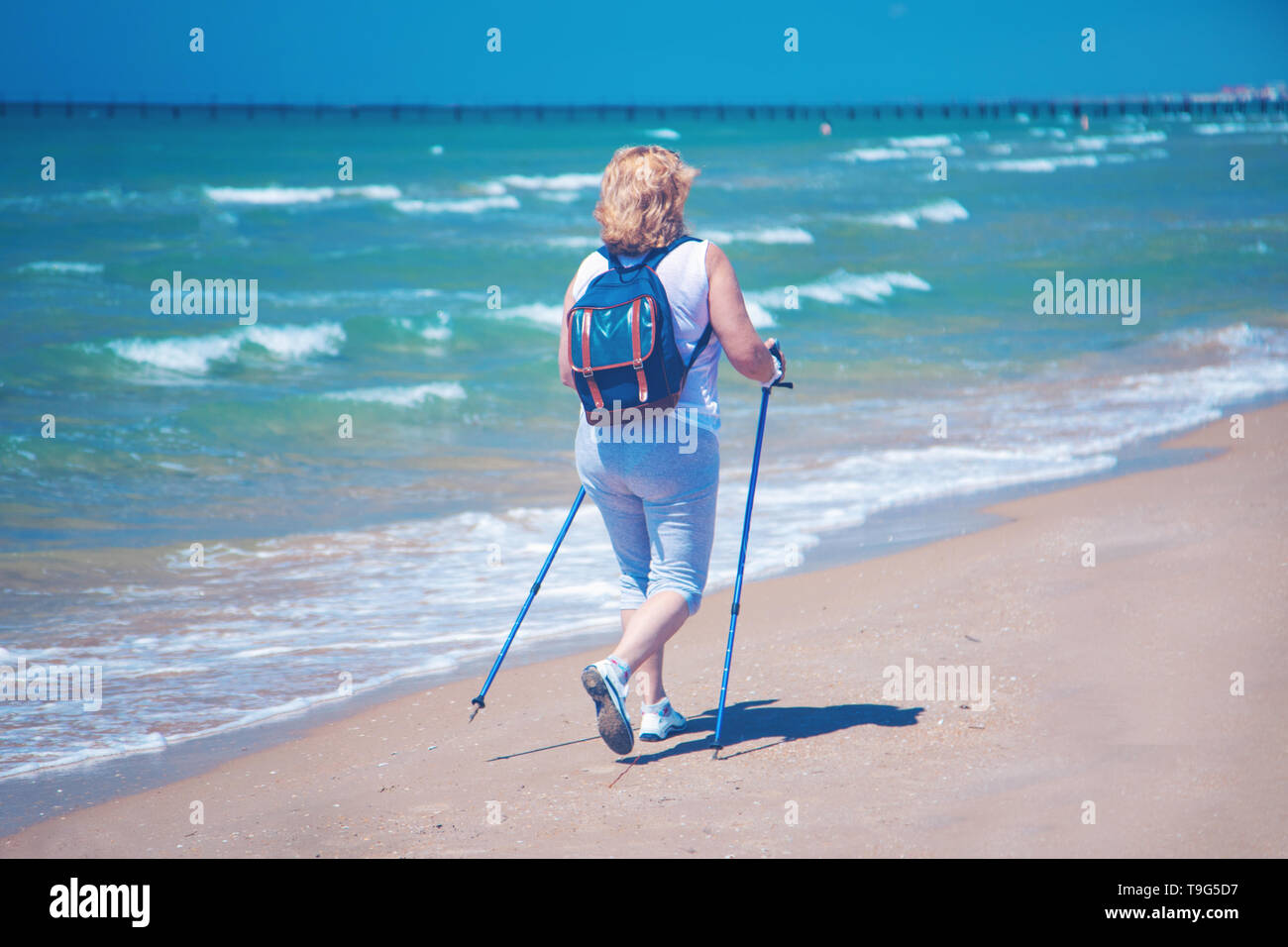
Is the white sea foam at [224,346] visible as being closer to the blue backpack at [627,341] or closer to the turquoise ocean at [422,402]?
the turquoise ocean at [422,402]

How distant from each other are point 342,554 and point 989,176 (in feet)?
158

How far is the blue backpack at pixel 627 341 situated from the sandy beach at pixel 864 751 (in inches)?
48.6

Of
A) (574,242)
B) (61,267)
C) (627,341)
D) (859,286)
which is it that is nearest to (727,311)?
(627,341)

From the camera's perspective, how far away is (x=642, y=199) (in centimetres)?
345

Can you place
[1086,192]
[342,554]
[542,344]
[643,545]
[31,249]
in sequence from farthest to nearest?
[1086,192] < [31,249] < [542,344] < [342,554] < [643,545]

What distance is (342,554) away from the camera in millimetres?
6988

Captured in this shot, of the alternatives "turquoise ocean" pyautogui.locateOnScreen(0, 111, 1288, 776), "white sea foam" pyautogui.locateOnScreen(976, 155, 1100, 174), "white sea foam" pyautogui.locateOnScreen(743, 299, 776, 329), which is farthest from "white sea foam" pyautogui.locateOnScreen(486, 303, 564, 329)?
"white sea foam" pyautogui.locateOnScreen(976, 155, 1100, 174)

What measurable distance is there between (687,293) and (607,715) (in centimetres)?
129

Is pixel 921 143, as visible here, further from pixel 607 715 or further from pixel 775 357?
→ pixel 607 715

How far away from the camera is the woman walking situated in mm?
3455

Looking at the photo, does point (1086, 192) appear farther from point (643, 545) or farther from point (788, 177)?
point (643, 545)

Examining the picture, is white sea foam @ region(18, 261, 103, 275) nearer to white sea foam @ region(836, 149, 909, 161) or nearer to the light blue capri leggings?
the light blue capri leggings

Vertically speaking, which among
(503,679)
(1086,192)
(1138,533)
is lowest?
(503,679)

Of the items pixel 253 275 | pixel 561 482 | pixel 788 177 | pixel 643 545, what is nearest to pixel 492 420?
pixel 561 482
